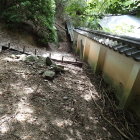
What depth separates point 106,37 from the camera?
6.32 m

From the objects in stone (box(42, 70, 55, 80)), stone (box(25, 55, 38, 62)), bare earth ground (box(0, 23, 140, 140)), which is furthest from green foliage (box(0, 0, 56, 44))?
stone (box(42, 70, 55, 80))

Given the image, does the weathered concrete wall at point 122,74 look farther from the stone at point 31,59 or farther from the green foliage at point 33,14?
the green foliage at point 33,14

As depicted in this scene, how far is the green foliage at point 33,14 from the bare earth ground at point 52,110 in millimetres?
5550

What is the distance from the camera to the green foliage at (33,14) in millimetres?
10039

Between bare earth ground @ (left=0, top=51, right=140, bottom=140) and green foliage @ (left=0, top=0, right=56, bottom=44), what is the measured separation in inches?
219

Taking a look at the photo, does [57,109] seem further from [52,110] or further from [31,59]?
[31,59]

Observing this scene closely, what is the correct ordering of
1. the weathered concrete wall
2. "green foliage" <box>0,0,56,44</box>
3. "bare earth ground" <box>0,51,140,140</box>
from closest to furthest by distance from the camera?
"bare earth ground" <box>0,51,140,140</box> → the weathered concrete wall → "green foliage" <box>0,0,56,44</box>

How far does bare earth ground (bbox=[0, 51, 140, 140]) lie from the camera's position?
3127 mm

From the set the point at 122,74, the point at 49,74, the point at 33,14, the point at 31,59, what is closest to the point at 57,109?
the point at 49,74

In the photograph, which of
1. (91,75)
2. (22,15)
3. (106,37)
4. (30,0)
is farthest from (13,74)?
(30,0)

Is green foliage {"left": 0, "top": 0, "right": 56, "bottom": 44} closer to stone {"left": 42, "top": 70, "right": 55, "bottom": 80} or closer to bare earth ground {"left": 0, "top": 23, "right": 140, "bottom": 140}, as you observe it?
bare earth ground {"left": 0, "top": 23, "right": 140, "bottom": 140}

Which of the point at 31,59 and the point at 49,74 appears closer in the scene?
the point at 49,74

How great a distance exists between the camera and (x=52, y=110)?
3812 millimetres

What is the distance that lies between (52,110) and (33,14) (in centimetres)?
822
